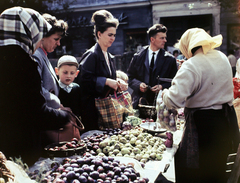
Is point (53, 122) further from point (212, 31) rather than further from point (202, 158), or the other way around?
point (212, 31)

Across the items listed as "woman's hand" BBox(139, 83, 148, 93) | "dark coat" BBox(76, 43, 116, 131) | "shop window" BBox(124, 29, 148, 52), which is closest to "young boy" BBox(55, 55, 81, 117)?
"dark coat" BBox(76, 43, 116, 131)

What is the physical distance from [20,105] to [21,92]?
0.27ft

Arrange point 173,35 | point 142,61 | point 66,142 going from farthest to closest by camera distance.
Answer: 1. point 173,35
2. point 142,61
3. point 66,142

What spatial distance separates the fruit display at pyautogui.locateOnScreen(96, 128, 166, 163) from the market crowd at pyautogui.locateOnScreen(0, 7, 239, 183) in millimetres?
279

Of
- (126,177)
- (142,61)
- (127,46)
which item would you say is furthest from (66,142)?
(127,46)

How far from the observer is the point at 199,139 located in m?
2.21

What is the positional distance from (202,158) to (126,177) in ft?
3.53

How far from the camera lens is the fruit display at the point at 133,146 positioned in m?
2.05

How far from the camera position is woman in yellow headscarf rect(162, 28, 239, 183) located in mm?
2115

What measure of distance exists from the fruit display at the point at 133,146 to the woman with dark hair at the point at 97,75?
50 cm

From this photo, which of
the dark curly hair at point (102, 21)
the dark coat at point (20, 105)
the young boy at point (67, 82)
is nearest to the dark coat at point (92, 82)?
the young boy at point (67, 82)

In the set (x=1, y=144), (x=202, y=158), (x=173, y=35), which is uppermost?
(x=173, y=35)

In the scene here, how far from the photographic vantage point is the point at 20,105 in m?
1.42

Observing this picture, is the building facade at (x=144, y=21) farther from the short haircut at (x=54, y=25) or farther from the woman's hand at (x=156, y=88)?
the short haircut at (x=54, y=25)
